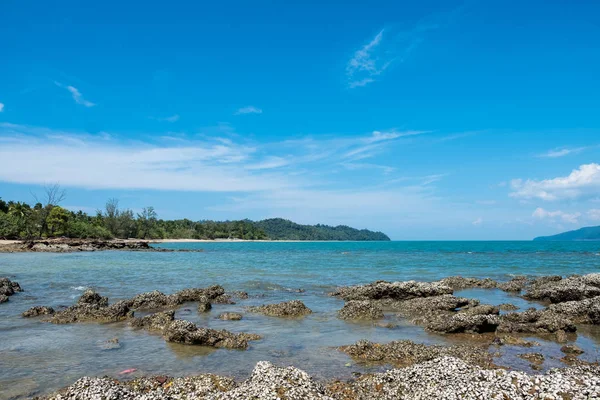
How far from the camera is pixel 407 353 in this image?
11.0m

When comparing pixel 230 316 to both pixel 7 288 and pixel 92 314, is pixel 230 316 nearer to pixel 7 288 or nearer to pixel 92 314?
pixel 92 314

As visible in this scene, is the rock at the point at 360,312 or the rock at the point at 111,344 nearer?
the rock at the point at 111,344

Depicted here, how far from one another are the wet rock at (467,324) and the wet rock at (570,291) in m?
8.20

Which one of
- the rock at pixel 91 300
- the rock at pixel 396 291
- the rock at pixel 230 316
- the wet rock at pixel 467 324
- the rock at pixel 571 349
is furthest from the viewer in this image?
the rock at pixel 396 291

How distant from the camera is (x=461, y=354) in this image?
10977mm

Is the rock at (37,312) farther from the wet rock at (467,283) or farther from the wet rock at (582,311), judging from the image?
the wet rock at (467,283)

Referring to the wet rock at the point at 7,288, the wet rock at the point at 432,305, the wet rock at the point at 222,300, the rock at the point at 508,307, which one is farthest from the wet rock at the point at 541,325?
the wet rock at the point at 7,288

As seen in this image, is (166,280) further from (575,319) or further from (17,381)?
(575,319)

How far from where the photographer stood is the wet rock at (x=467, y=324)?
13.9 meters

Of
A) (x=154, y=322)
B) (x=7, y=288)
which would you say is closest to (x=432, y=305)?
(x=154, y=322)

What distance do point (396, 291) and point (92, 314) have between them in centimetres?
1476

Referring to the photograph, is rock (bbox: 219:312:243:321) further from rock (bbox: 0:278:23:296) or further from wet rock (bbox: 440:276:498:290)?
wet rock (bbox: 440:276:498:290)

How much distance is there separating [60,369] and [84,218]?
14285 cm

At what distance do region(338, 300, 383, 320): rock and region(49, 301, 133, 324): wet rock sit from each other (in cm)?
895
